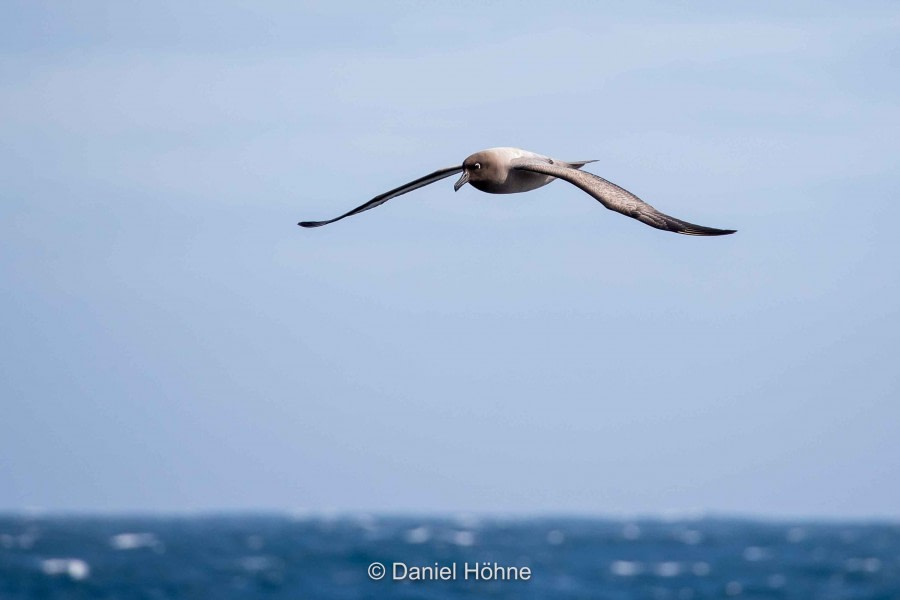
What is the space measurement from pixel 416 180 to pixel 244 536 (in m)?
178

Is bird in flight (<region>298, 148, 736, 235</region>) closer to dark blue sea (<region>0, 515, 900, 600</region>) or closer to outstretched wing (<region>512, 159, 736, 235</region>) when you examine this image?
outstretched wing (<region>512, 159, 736, 235</region>)

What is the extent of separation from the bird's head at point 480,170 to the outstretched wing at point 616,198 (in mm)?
214

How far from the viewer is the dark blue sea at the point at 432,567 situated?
371 ft

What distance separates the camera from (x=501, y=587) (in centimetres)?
11662

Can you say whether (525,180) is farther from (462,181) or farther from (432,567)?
(432,567)

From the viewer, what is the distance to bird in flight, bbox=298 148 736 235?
14859 mm

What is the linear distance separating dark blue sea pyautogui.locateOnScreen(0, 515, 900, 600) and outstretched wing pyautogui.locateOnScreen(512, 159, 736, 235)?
71.8 m

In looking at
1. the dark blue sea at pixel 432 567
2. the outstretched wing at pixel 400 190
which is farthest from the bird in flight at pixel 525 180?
the dark blue sea at pixel 432 567

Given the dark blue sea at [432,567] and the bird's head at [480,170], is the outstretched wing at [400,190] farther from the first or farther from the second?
the dark blue sea at [432,567]

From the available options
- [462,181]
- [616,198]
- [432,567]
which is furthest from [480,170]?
[432,567]

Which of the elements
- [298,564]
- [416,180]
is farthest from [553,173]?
[298,564]

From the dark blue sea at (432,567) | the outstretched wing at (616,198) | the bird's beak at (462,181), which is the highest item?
the dark blue sea at (432,567)

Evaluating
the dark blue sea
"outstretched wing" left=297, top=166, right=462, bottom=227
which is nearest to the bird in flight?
"outstretched wing" left=297, top=166, right=462, bottom=227

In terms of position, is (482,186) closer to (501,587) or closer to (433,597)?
(433,597)
